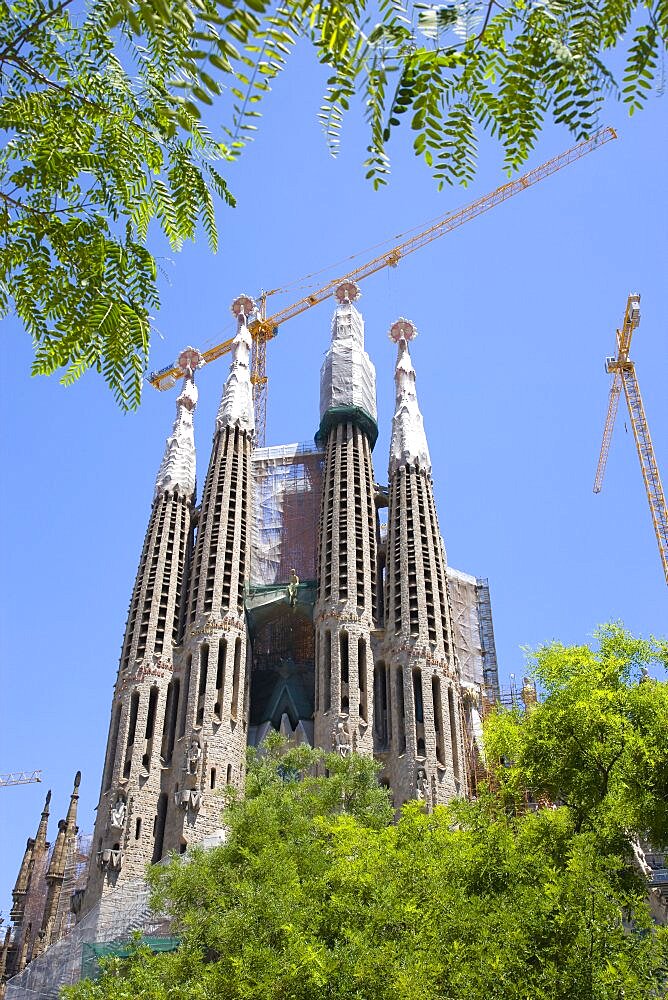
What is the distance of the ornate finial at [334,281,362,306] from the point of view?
205 ft

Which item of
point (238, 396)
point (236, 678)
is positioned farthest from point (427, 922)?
point (238, 396)

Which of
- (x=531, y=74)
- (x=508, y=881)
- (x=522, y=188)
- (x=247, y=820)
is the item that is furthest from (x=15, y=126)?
(x=522, y=188)

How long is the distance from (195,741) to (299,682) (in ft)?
26.0

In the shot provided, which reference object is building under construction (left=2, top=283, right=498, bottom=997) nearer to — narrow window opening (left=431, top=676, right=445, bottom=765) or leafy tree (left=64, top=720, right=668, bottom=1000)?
narrow window opening (left=431, top=676, right=445, bottom=765)

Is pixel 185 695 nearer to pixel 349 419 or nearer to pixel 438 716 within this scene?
pixel 438 716

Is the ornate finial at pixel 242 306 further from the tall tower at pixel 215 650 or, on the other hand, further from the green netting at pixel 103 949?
the green netting at pixel 103 949

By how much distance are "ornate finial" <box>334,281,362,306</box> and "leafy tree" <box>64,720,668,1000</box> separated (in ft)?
142

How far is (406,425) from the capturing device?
5500 centimetres

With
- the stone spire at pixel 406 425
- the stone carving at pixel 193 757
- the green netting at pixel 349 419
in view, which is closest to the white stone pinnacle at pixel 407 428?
the stone spire at pixel 406 425

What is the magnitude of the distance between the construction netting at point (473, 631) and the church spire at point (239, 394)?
14301 mm

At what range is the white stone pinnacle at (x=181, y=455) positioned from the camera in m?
54.9

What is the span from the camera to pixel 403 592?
4775cm

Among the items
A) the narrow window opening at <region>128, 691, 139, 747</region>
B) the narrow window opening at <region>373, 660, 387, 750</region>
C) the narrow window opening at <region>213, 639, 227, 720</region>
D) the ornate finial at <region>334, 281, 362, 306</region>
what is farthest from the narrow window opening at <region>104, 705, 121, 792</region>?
the ornate finial at <region>334, 281, 362, 306</region>

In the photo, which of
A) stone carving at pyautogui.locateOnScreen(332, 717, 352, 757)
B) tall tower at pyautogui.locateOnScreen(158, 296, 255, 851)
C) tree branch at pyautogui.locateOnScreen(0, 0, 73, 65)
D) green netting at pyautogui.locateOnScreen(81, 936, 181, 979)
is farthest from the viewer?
stone carving at pyautogui.locateOnScreen(332, 717, 352, 757)
